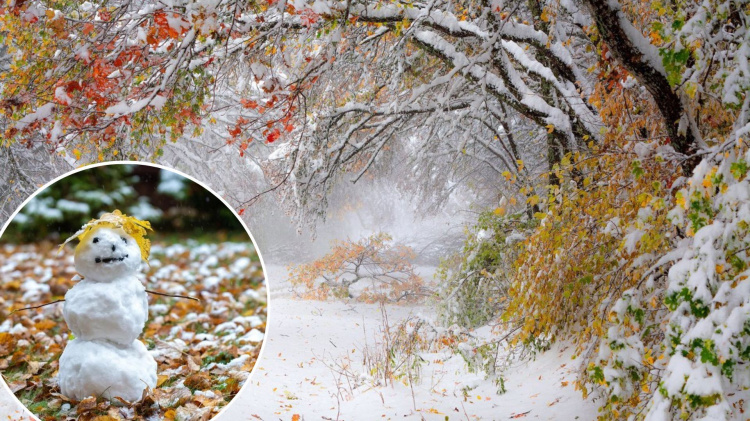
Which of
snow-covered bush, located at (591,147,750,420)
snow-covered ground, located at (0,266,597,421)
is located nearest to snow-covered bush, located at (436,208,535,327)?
snow-covered ground, located at (0,266,597,421)

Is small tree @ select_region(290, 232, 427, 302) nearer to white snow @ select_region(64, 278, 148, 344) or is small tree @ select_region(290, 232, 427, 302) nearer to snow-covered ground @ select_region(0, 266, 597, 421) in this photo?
snow-covered ground @ select_region(0, 266, 597, 421)

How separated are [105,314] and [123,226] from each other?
31cm

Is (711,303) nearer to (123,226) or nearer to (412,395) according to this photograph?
(123,226)

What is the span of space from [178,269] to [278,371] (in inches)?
217

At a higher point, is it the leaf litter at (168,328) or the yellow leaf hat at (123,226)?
the yellow leaf hat at (123,226)

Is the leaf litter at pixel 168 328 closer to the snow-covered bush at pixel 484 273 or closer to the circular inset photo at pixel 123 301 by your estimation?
the circular inset photo at pixel 123 301

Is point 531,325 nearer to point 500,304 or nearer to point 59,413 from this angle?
point 59,413

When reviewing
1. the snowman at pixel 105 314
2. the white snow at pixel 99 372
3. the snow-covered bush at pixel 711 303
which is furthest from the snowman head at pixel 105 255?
the snow-covered bush at pixel 711 303

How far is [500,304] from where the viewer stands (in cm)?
929

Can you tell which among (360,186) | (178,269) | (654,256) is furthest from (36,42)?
(360,186)

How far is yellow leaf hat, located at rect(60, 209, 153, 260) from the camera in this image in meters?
1.91

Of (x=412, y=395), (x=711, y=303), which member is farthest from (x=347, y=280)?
(x=711, y=303)

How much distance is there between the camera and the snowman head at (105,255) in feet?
6.24

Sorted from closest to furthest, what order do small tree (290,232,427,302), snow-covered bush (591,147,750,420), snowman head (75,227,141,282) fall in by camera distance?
snowman head (75,227,141,282) → snow-covered bush (591,147,750,420) → small tree (290,232,427,302)
